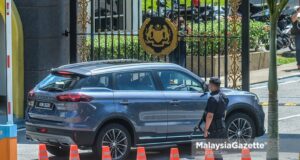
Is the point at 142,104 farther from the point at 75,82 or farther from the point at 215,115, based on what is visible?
the point at 215,115

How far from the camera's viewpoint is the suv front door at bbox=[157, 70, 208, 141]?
1384cm

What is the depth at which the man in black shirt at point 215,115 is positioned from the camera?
1191 centimetres

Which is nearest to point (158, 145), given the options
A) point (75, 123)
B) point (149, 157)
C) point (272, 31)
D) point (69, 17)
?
point (149, 157)

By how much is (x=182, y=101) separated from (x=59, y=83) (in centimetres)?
212

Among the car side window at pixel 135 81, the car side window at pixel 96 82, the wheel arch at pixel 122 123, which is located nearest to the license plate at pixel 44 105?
the car side window at pixel 96 82

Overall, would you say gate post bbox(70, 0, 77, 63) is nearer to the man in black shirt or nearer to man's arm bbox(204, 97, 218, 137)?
the man in black shirt

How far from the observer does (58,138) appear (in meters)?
13.1

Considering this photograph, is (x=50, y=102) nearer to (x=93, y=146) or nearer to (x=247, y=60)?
(x=93, y=146)

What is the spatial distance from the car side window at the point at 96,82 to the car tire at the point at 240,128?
2.33 metres

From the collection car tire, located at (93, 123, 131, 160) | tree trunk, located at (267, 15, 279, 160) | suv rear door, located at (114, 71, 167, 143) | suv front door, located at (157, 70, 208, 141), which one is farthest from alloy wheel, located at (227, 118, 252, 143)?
tree trunk, located at (267, 15, 279, 160)

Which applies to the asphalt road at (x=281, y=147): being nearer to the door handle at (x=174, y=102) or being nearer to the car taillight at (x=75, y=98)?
the door handle at (x=174, y=102)

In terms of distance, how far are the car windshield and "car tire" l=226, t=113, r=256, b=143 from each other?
287 centimetres

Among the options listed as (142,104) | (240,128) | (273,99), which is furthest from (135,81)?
(273,99)

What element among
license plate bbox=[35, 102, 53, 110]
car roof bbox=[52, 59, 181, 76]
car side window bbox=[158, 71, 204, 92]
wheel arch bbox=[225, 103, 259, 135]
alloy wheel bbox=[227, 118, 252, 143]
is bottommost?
alloy wheel bbox=[227, 118, 252, 143]
